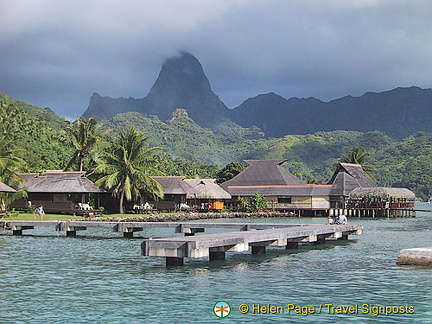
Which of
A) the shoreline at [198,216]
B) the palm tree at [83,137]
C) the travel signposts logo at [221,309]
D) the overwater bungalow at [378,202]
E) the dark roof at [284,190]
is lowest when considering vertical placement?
the travel signposts logo at [221,309]

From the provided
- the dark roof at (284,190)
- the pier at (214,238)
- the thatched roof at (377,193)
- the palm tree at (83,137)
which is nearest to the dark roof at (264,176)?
the dark roof at (284,190)

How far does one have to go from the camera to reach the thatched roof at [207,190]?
66.5 meters

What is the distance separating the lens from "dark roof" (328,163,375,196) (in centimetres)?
6747

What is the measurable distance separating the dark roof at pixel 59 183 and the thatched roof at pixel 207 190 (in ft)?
54.7

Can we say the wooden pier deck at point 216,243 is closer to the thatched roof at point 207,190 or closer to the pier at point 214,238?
the pier at point 214,238

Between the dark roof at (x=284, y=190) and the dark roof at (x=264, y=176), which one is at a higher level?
the dark roof at (x=264, y=176)

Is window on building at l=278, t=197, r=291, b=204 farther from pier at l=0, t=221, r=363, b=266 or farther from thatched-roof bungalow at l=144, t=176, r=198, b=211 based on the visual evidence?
pier at l=0, t=221, r=363, b=266

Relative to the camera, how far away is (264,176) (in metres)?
76.7

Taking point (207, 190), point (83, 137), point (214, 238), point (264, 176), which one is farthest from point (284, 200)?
point (214, 238)

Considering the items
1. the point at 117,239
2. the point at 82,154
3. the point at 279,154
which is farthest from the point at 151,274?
the point at 279,154

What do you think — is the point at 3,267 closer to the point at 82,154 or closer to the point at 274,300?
the point at 274,300

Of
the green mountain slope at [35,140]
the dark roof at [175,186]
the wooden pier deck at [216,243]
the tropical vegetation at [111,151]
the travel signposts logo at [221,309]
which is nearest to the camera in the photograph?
the travel signposts logo at [221,309]

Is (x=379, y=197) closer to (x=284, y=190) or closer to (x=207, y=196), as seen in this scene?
(x=284, y=190)

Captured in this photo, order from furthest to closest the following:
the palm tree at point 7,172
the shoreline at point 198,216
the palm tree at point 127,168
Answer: the palm tree at point 127,168 → the shoreline at point 198,216 → the palm tree at point 7,172
